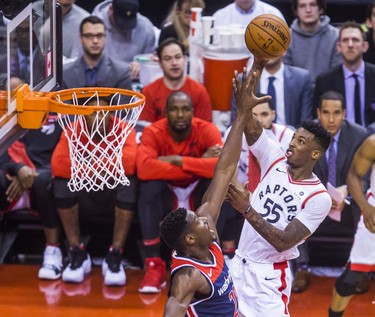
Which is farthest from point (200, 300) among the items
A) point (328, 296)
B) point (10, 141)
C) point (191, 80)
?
point (191, 80)

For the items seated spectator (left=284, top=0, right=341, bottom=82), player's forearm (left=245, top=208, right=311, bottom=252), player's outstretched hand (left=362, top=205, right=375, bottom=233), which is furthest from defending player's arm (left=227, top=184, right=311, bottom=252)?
seated spectator (left=284, top=0, right=341, bottom=82)

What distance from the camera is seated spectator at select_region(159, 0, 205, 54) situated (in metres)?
8.24

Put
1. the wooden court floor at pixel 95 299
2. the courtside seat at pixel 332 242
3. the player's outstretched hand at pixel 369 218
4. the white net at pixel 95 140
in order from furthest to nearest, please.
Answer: the courtside seat at pixel 332 242 → the wooden court floor at pixel 95 299 → the player's outstretched hand at pixel 369 218 → the white net at pixel 95 140

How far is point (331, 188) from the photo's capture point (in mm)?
6684

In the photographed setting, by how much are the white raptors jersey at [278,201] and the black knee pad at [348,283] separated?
108 cm

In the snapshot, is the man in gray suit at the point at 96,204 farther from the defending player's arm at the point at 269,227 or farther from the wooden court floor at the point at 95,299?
the defending player's arm at the point at 269,227

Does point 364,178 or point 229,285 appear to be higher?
point 229,285

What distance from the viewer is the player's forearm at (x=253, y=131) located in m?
5.16

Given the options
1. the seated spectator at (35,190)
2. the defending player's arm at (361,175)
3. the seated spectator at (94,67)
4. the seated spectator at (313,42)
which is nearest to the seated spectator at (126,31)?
the seated spectator at (94,67)

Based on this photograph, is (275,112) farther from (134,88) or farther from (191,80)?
(134,88)

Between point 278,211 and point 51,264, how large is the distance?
258 cm

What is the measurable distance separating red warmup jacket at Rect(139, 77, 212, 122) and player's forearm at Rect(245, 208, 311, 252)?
2.57 metres

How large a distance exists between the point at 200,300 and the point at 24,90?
169 cm

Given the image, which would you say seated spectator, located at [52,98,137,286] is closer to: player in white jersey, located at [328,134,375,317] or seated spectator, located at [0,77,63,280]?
seated spectator, located at [0,77,63,280]
